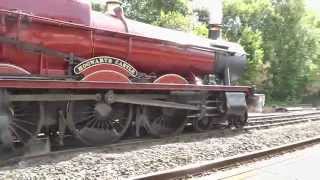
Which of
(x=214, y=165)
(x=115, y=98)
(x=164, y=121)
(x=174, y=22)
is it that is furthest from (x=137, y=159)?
(x=174, y=22)

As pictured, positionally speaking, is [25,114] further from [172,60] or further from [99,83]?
[172,60]

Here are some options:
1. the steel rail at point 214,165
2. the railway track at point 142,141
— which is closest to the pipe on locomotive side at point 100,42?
the railway track at point 142,141

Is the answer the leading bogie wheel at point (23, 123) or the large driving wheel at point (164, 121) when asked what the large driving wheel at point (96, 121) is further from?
the large driving wheel at point (164, 121)

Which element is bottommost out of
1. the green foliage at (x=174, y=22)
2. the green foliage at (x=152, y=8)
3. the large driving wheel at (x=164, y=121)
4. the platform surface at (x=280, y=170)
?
the platform surface at (x=280, y=170)

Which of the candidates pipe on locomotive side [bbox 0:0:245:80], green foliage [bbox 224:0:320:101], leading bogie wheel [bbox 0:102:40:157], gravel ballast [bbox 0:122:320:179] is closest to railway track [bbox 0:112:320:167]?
gravel ballast [bbox 0:122:320:179]

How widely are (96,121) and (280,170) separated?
3523 millimetres

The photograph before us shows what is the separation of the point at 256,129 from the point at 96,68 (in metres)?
5.85

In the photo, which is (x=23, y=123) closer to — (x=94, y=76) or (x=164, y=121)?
(x=94, y=76)

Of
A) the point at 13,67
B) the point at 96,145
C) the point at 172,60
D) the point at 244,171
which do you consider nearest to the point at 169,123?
the point at 172,60

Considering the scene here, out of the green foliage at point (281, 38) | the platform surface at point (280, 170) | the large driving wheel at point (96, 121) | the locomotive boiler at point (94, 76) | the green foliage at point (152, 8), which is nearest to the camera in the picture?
the platform surface at point (280, 170)

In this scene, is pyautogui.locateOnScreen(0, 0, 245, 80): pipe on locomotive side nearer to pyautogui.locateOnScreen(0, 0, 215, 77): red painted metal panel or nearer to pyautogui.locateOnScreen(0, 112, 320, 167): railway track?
pyautogui.locateOnScreen(0, 0, 215, 77): red painted metal panel

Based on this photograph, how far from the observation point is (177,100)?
11.2 m

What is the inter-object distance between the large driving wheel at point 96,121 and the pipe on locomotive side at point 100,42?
2.69 feet

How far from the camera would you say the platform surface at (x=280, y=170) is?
761cm
